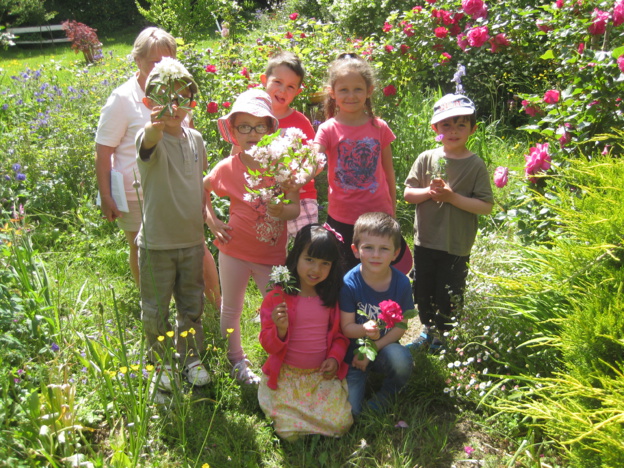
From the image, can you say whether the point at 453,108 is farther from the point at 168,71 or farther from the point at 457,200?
the point at 168,71

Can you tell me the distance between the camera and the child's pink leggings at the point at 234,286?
288 cm

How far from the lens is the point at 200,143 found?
2836 millimetres

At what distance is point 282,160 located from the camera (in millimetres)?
2395

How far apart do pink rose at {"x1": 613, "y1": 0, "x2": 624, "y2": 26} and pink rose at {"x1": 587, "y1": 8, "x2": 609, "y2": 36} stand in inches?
3.6

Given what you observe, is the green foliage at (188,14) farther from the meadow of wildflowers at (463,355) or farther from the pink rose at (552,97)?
the pink rose at (552,97)

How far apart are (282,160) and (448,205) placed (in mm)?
1067

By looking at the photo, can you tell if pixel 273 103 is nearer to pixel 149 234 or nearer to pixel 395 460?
pixel 149 234

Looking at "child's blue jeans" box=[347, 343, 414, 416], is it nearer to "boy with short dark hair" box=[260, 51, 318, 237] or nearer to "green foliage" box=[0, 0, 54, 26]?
"boy with short dark hair" box=[260, 51, 318, 237]

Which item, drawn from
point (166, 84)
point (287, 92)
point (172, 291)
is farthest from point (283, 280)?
point (287, 92)

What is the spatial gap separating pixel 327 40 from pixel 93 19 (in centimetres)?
1911

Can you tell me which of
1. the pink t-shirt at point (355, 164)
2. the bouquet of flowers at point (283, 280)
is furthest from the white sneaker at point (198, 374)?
the pink t-shirt at point (355, 164)

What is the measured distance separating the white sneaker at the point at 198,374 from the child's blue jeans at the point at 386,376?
0.75 meters

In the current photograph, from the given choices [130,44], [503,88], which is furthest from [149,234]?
[130,44]

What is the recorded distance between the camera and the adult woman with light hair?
117 inches
